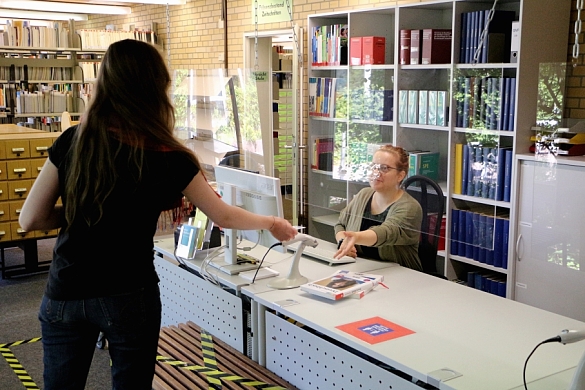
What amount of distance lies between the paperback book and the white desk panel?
31 mm

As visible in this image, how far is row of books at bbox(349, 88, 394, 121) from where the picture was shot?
16.4 feet

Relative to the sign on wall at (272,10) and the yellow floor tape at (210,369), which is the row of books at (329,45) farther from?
the yellow floor tape at (210,369)

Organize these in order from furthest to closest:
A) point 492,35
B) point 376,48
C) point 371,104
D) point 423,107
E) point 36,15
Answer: point 36,15 < point 371,104 < point 376,48 < point 423,107 < point 492,35

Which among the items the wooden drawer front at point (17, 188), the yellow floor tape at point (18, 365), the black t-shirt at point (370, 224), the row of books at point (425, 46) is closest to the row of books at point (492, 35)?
the row of books at point (425, 46)

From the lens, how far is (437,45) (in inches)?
177

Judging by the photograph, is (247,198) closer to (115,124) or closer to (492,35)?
(115,124)

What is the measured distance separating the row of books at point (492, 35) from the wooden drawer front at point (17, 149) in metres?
3.66

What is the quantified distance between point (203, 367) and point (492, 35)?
2783mm

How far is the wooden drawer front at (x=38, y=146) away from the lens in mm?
5375

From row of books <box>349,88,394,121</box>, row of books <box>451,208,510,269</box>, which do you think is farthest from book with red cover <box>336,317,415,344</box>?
row of books <box>349,88,394,121</box>

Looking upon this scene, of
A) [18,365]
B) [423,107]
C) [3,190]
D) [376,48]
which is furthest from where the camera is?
[3,190]

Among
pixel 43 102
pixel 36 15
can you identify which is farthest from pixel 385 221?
pixel 36 15

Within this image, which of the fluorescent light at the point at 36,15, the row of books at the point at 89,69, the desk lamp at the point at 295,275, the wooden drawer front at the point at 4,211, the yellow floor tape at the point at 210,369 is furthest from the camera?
the fluorescent light at the point at 36,15

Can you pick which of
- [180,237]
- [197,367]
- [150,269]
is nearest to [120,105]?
[150,269]
